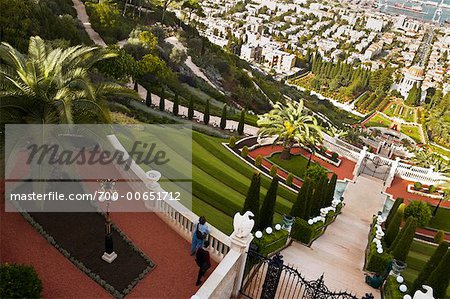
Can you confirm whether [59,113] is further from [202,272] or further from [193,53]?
[193,53]

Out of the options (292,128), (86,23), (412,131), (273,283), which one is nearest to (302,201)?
(273,283)

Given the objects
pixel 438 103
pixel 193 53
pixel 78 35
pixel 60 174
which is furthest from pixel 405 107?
pixel 60 174

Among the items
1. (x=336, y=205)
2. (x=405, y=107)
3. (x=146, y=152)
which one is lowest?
(x=405, y=107)

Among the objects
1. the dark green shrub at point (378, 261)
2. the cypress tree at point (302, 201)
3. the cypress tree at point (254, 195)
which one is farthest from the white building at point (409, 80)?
the cypress tree at point (254, 195)

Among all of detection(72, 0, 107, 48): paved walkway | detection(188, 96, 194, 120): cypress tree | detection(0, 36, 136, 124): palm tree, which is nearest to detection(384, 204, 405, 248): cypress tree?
detection(0, 36, 136, 124): palm tree

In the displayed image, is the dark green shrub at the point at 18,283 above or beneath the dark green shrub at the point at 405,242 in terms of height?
above

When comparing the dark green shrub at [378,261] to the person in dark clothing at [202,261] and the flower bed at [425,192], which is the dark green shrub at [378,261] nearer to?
the person in dark clothing at [202,261]
